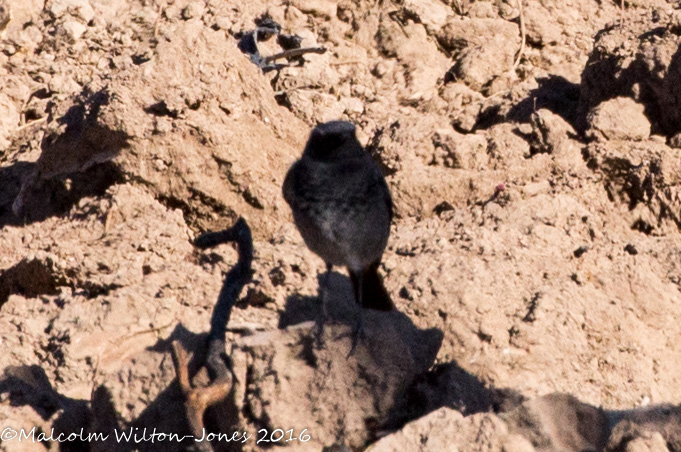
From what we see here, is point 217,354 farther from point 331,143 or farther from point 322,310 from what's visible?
point 331,143

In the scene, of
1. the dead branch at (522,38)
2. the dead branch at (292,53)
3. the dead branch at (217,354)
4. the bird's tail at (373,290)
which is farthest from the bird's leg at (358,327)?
the dead branch at (522,38)

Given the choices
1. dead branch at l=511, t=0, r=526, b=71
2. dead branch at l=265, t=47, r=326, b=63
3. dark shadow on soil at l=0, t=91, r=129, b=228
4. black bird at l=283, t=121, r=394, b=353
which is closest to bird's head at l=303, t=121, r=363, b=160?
black bird at l=283, t=121, r=394, b=353

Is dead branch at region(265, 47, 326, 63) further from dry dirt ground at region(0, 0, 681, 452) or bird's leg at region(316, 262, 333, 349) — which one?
bird's leg at region(316, 262, 333, 349)

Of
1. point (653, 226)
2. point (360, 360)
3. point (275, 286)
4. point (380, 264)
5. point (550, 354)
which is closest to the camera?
point (360, 360)

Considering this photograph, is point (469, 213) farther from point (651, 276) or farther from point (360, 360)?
point (360, 360)

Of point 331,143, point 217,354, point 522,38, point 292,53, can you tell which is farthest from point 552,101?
point 217,354

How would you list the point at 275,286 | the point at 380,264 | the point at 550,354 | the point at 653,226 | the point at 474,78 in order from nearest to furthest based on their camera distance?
the point at 550,354, the point at 275,286, the point at 380,264, the point at 653,226, the point at 474,78

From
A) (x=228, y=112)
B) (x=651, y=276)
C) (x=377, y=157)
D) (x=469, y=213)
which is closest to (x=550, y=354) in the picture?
(x=651, y=276)
